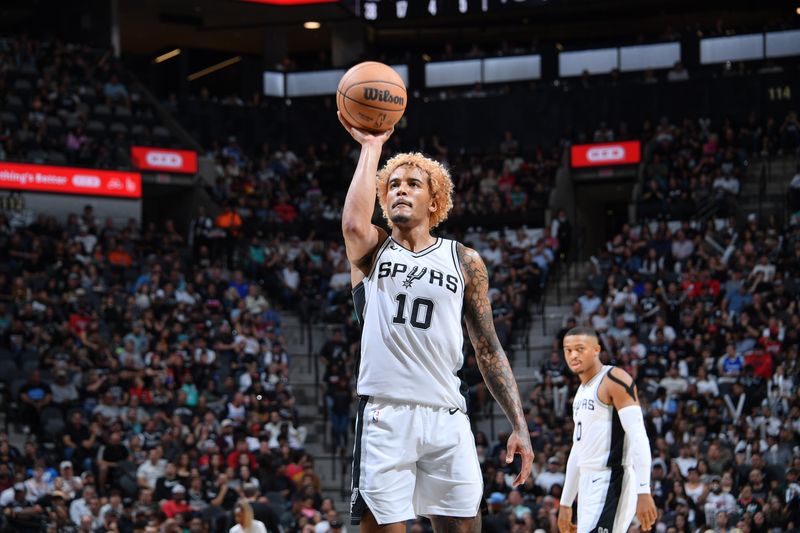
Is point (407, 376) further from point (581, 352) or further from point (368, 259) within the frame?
point (581, 352)

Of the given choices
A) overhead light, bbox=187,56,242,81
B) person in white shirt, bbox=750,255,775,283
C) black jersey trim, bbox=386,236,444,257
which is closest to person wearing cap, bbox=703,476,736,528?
person in white shirt, bbox=750,255,775,283

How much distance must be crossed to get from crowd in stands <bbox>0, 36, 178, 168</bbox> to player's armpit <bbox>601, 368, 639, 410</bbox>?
1803 centimetres

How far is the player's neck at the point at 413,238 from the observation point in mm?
5891

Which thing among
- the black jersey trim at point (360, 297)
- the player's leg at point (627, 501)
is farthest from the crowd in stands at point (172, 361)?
the black jersey trim at point (360, 297)

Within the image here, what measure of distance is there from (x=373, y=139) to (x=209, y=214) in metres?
23.2

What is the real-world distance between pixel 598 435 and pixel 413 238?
3.48m

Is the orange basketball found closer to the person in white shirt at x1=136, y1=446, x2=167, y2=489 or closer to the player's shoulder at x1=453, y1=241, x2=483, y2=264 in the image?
the player's shoulder at x1=453, y1=241, x2=483, y2=264

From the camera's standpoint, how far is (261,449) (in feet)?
59.2

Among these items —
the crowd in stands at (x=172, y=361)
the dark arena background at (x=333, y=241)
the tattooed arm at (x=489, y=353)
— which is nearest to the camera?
the tattooed arm at (x=489, y=353)

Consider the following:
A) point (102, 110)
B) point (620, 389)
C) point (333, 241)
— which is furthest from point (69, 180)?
point (620, 389)

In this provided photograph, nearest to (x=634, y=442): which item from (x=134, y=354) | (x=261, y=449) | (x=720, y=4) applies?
(x=261, y=449)

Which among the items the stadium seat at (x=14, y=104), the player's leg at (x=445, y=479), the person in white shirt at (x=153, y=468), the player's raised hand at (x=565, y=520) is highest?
the stadium seat at (x=14, y=104)

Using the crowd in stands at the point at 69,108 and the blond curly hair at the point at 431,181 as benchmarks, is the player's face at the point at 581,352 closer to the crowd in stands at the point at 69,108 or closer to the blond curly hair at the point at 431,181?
the blond curly hair at the point at 431,181

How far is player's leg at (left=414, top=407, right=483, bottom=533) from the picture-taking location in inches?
222
